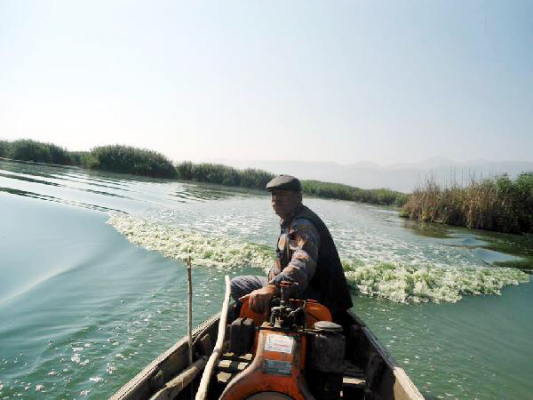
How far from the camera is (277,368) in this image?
8.12 ft

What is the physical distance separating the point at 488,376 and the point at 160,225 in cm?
1138

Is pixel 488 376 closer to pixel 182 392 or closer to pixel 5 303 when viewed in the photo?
pixel 182 392

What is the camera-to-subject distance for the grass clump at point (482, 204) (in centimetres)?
2431

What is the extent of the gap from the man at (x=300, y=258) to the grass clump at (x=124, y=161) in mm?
39628

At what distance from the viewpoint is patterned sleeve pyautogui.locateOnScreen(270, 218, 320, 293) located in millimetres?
3035

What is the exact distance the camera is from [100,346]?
5648 mm

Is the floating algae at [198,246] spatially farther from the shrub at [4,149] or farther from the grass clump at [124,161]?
the shrub at [4,149]

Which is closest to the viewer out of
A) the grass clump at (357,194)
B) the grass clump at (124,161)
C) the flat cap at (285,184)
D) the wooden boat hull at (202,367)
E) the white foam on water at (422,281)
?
the wooden boat hull at (202,367)

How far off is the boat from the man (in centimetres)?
18

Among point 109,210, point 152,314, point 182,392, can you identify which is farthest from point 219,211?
point 182,392

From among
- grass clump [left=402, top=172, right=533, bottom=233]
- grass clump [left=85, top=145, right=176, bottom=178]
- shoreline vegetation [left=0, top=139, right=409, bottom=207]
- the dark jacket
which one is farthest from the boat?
grass clump [left=85, top=145, right=176, bottom=178]

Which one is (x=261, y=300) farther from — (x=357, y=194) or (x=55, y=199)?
(x=357, y=194)

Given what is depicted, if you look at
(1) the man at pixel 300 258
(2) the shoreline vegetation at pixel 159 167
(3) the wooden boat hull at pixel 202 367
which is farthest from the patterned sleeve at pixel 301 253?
(2) the shoreline vegetation at pixel 159 167

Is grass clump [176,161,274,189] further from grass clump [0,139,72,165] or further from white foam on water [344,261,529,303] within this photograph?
white foam on water [344,261,529,303]
